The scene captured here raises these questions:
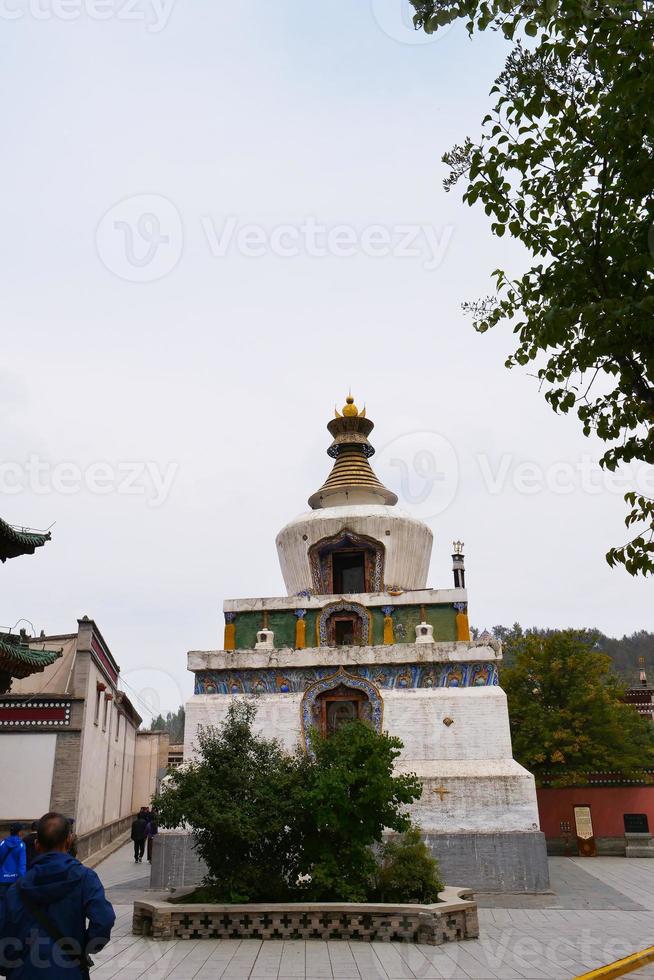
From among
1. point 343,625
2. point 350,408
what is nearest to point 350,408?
point 350,408

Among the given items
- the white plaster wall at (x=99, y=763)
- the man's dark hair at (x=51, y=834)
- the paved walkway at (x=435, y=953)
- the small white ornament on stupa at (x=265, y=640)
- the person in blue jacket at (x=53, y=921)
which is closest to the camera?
the person in blue jacket at (x=53, y=921)

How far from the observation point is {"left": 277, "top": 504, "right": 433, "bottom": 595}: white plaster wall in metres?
21.6

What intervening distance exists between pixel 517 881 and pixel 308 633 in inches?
283

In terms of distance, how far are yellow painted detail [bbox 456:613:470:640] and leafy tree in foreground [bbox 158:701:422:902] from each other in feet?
24.3

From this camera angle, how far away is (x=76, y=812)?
67.5 feet

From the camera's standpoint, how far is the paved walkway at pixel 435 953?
8672 millimetres

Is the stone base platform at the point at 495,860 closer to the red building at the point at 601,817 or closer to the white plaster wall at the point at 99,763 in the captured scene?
the red building at the point at 601,817

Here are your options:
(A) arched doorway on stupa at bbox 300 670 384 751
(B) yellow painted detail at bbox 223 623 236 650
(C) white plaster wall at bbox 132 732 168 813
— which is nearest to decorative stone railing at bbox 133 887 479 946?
(A) arched doorway on stupa at bbox 300 670 384 751

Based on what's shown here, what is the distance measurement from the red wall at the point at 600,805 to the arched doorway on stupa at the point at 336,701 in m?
8.42

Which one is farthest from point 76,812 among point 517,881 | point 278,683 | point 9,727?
point 517,881

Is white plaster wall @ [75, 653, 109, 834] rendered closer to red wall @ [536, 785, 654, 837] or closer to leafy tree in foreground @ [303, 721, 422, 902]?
leafy tree in foreground @ [303, 721, 422, 902]

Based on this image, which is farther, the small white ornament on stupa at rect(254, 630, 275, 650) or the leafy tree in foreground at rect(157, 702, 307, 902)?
the small white ornament on stupa at rect(254, 630, 275, 650)

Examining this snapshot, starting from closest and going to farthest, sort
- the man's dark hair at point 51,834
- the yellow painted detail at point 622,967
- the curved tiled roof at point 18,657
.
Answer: the man's dark hair at point 51,834
the yellow painted detail at point 622,967
the curved tiled roof at point 18,657

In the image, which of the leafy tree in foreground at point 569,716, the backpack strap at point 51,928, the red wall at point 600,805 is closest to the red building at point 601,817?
the red wall at point 600,805
